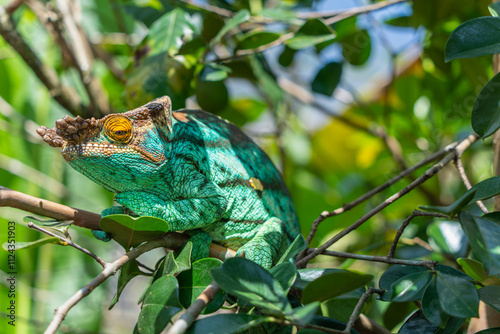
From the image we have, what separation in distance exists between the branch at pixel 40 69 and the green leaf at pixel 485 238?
1.51 meters

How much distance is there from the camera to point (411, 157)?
2.54m

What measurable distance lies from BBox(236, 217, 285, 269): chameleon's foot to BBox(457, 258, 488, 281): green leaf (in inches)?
17.4

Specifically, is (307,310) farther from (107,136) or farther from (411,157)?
(411,157)

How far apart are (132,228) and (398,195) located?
588 mm

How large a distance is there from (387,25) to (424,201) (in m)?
0.85

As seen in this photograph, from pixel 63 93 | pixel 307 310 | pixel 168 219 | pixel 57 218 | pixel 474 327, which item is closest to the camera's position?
pixel 307 310

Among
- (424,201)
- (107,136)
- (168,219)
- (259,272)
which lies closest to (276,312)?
(259,272)

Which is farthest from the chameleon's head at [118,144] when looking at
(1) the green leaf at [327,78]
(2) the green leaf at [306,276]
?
(1) the green leaf at [327,78]

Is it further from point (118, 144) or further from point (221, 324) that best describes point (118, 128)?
point (221, 324)

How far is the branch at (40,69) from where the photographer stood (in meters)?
1.77

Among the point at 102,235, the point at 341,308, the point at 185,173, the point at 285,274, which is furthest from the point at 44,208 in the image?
the point at 341,308

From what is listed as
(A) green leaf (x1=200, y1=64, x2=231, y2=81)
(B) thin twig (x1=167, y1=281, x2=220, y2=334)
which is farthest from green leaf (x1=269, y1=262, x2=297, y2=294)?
(A) green leaf (x1=200, y1=64, x2=231, y2=81)

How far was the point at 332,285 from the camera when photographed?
2.84 feet

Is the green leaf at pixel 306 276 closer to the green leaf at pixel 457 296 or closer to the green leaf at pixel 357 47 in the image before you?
the green leaf at pixel 457 296
